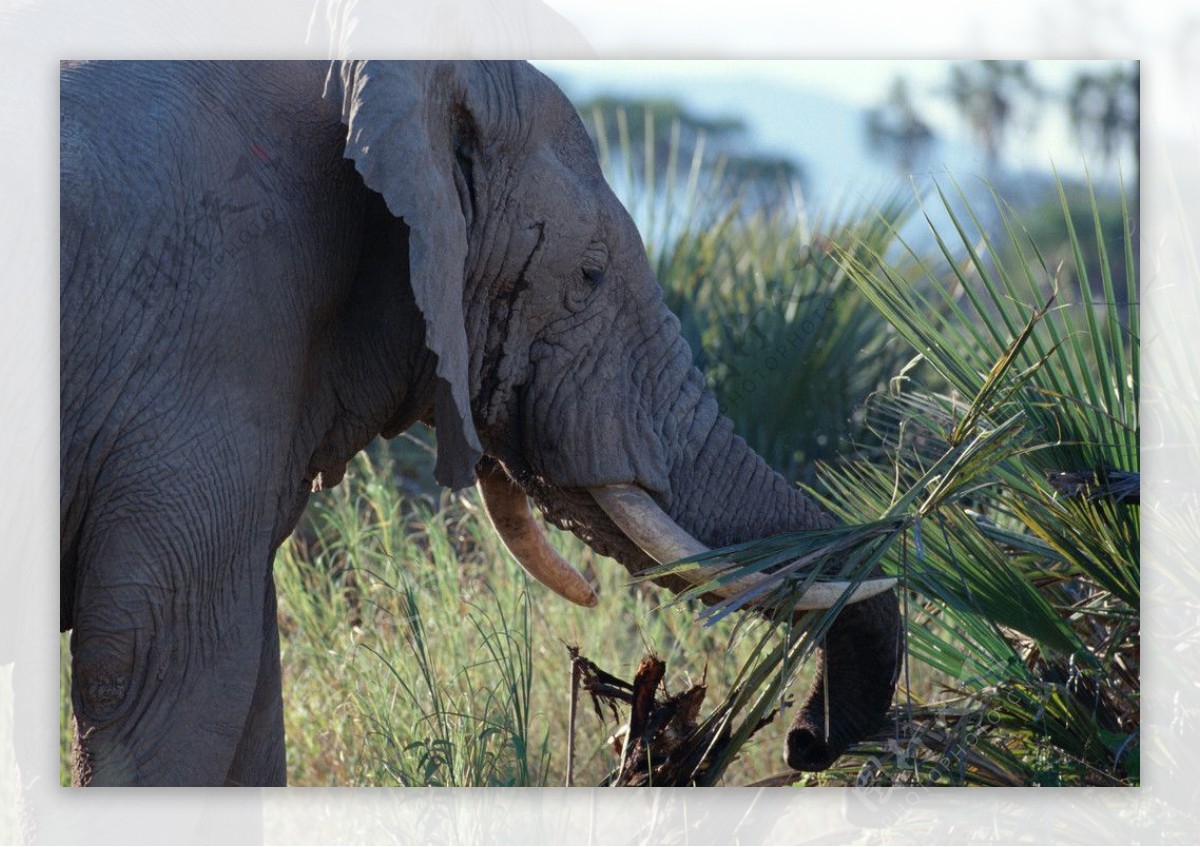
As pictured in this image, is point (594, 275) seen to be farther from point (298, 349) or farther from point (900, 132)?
point (900, 132)

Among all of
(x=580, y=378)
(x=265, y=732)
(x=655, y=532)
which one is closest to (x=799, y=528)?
(x=655, y=532)

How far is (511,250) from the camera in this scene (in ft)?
9.16

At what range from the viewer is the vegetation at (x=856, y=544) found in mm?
2934

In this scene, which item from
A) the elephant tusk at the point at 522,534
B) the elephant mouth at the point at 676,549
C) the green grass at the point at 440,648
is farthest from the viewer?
the green grass at the point at 440,648

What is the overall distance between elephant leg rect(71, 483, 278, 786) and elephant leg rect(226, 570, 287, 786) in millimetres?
322

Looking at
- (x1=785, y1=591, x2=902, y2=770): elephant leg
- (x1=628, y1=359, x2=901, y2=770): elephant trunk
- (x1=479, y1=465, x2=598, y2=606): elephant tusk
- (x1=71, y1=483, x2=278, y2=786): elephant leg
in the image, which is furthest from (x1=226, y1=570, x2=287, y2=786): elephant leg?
(x1=785, y1=591, x2=902, y2=770): elephant leg

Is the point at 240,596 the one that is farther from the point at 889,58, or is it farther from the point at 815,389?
the point at 815,389

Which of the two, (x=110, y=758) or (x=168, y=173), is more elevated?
(x=168, y=173)

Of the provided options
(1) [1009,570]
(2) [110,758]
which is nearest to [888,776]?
(1) [1009,570]

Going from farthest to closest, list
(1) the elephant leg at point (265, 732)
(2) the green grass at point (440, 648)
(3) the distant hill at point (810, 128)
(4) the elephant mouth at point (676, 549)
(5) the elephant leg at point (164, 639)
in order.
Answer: (2) the green grass at point (440, 648) → (3) the distant hill at point (810, 128) → (1) the elephant leg at point (265, 732) → (4) the elephant mouth at point (676, 549) → (5) the elephant leg at point (164, 639)

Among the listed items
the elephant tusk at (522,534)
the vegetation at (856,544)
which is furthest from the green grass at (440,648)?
the elephant tusk at (522,534)

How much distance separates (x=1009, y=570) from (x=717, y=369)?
1.87 metres

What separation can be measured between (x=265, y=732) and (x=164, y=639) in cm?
56

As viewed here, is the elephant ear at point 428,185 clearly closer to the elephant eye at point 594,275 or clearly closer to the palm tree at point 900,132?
the elephant eye at point 594,275
